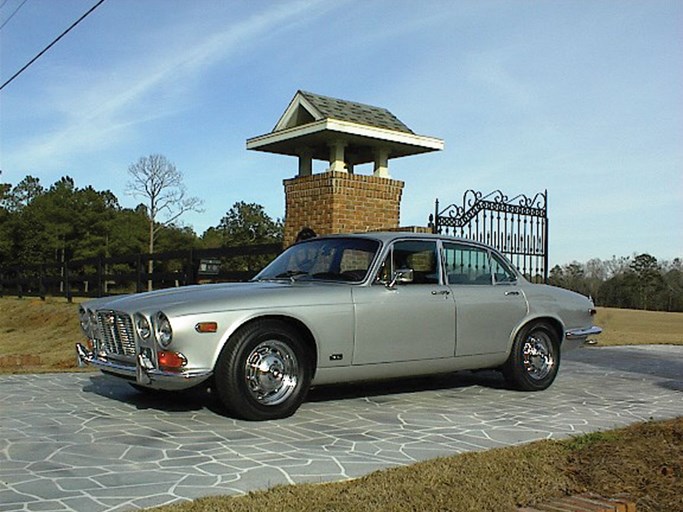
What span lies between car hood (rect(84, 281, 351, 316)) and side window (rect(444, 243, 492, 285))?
1.36 meters

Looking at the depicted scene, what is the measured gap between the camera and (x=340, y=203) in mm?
11203

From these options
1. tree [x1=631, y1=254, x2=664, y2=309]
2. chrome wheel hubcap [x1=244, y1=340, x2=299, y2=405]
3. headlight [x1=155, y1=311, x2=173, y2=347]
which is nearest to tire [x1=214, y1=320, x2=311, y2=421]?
chrome wheel hubcap [x1=244, y1=340, x2=299, y2=405]

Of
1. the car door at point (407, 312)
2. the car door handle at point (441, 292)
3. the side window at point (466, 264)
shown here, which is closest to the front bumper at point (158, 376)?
the car door at point (407, 312)

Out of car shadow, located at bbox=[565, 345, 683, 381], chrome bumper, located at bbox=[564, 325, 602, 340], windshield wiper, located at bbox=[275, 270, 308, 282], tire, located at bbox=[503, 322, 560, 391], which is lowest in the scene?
car shadow, located at bbox=[565, 345, 683, 381]

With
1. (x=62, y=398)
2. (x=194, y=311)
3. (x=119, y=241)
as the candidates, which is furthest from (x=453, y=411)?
(x=119, y=241)

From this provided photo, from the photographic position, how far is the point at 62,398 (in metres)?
6.66

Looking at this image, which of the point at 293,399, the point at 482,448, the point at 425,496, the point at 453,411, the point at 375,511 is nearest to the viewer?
the point at 375,511

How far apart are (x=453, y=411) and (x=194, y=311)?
7.96 ft

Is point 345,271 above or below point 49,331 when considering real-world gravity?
above

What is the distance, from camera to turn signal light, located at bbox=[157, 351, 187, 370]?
17.5 feet

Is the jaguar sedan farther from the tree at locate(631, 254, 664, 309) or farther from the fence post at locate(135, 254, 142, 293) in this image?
the tree at locate(631, 254, 664, 309)

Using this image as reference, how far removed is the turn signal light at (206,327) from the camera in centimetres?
538

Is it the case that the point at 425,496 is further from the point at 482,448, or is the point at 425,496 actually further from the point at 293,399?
the point at 293,399

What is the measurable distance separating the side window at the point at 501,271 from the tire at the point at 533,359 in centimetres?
53
